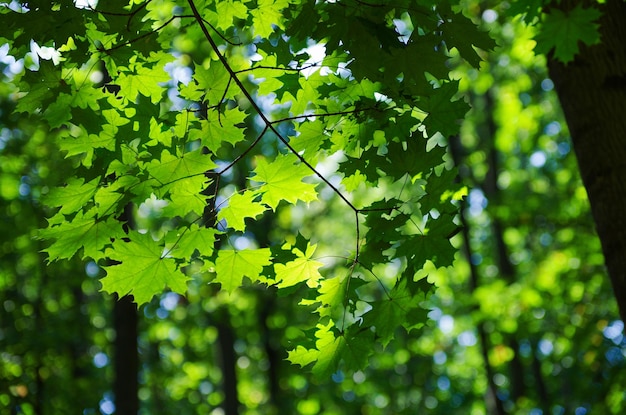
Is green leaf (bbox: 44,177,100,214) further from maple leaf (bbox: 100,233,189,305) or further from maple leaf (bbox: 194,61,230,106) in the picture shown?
maple leaf (bbox: 194,61,230,106)

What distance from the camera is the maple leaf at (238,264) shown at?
2311mm

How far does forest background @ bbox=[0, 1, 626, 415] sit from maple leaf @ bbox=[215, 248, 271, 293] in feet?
0.07

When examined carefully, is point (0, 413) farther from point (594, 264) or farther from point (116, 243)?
point (594, 264)

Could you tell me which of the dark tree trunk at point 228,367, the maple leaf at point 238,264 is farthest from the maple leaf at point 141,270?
the dark tree trunk at point 228,367

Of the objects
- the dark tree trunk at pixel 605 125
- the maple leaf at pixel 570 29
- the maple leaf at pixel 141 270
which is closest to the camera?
the maple leaf at pixel 570 29

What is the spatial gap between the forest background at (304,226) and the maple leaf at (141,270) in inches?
0.6

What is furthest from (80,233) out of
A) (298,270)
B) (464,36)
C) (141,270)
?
(464,36)

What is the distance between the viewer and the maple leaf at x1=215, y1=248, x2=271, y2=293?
231 cm

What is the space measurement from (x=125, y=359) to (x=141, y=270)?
217 inches

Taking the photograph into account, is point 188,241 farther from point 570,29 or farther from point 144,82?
point 570,29

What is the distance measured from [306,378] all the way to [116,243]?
60.9 ft

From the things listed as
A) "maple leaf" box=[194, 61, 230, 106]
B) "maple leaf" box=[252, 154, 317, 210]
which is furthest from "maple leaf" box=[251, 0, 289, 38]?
"maple leaf" box=[252, 154, 317, 210]

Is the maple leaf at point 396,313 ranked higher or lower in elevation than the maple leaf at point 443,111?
lower

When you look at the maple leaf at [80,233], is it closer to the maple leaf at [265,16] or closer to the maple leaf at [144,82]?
the maple leaf at [144,82]
